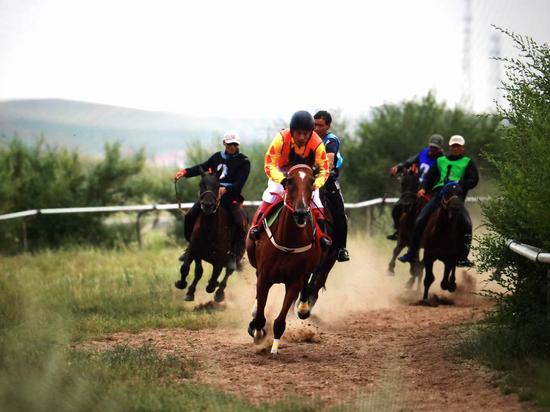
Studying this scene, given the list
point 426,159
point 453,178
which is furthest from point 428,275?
point 426,159

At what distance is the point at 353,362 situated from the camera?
1019 cm

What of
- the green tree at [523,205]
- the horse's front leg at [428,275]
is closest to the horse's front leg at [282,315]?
the green tree at [523,205]

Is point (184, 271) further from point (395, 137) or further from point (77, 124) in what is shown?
point (77, 124)

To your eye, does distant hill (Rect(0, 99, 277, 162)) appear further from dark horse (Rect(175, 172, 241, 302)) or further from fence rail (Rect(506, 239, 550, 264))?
fence rail (Rect(506, 239, 550, 264))

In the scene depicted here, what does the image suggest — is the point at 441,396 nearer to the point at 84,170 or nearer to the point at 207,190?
the point at 207,190

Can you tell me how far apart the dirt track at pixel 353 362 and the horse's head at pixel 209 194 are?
8.16 ft

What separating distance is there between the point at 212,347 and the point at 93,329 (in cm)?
226

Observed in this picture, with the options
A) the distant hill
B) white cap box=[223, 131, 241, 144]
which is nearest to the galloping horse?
white cap box=[223, 131, 241, 144]

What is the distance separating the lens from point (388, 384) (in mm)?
8789

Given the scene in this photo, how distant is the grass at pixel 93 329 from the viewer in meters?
7.45

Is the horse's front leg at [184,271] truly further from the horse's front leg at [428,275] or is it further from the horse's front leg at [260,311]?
the horse's front leg at [428,275]

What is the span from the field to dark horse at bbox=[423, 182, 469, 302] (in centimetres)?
81

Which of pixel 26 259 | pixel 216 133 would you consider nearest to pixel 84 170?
pixel 216 133

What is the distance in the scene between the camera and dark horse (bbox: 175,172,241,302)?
14.9m
